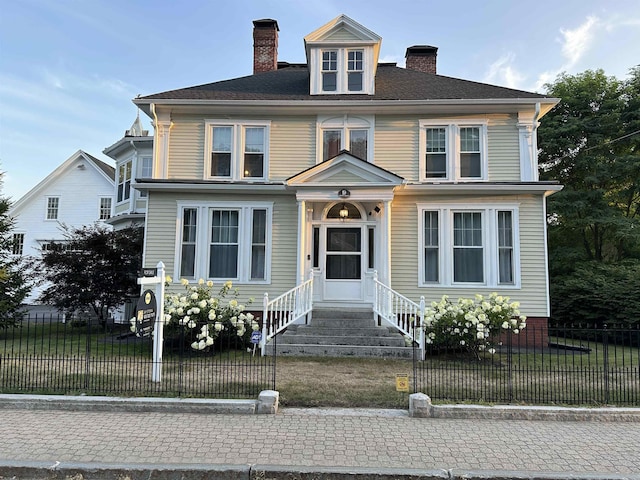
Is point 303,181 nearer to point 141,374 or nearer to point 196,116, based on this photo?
point 196,116

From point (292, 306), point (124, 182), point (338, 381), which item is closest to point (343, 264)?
point (292, 306)

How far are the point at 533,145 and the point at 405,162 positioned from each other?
386cm

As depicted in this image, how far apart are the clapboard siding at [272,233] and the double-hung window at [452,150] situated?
447 centimetres

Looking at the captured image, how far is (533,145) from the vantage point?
1270cm

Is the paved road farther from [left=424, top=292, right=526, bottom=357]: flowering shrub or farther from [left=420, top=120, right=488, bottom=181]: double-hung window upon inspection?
[left=420, top=120, right=488, bottom=181]: double-hung window

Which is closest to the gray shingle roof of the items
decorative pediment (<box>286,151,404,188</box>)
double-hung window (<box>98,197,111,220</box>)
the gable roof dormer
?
the gable roof dormer

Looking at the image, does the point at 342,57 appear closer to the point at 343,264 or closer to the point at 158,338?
the point at 343,264

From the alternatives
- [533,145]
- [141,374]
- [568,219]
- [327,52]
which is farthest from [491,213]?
[568,219]

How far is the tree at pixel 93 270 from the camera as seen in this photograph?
45.1ft

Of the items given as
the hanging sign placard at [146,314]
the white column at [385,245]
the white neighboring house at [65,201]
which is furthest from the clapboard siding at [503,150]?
the white neighboring house at [65,201]

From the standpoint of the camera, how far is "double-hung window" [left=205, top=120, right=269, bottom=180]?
1331 cm

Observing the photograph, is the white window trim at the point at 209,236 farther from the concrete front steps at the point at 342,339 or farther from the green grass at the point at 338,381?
the green grass at the point at 338,381

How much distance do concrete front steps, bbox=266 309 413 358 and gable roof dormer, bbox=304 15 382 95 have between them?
7.45 m

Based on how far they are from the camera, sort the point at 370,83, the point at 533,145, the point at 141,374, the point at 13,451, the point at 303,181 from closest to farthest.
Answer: the point at 13,451
the point at 141,374
the point at 303,181
the point at 533,145
the point at 370,83
